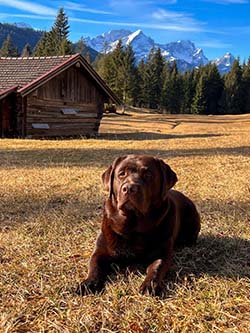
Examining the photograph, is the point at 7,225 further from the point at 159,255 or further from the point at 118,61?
the point at 118,61

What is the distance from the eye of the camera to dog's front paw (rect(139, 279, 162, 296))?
10.1 feet

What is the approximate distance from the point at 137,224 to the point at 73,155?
899 centimetres

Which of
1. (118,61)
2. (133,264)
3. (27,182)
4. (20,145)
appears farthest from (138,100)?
(133,264)

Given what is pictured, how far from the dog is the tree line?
5580 centimetres

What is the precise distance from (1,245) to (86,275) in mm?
Result: 1161

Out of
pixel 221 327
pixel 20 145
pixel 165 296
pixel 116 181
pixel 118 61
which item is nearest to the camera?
pixel 221 327

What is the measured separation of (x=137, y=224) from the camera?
3312 millimetres

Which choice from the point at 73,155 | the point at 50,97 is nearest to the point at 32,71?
the point at 50,97

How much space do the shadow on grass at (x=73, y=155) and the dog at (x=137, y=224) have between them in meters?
6.56

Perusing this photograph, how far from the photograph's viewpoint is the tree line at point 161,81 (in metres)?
59.5

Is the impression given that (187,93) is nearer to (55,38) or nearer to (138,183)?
(55,38)

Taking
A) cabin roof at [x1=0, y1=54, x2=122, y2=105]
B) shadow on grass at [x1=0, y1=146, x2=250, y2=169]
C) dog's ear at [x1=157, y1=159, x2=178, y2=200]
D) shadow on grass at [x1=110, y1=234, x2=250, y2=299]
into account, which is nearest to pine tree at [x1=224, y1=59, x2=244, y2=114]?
cabin roof at [x1=0, y1=54, x2=122, y2=105]

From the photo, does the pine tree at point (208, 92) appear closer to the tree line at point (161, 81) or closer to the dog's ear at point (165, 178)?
the tree line at point (161, 81)

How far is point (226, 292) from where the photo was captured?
3.19 m
